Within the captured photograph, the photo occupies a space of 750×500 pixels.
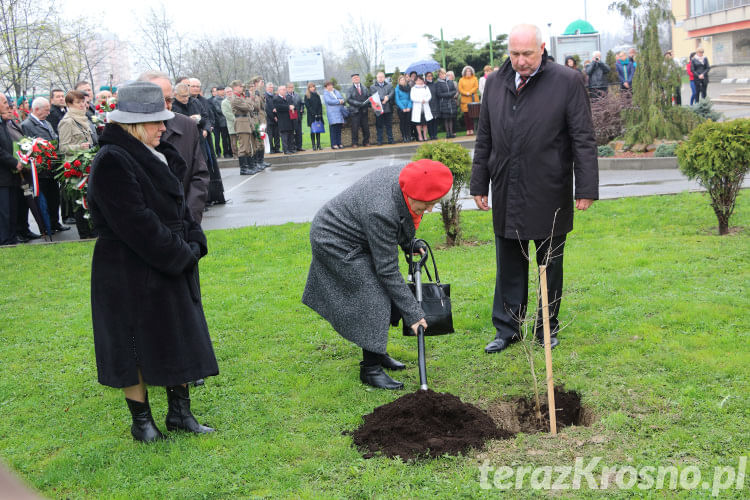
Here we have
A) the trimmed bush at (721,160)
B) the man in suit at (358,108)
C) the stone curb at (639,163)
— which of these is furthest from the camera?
the man in suit at (358,108)

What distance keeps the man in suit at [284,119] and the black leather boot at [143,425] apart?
18717mm

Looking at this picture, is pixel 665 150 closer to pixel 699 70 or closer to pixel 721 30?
pixel 699 70

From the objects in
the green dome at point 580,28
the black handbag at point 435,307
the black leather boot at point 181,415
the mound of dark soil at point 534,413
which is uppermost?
the green dome at point 580,28

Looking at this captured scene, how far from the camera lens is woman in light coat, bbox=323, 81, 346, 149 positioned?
22.7 metres

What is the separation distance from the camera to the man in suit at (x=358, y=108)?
23.0 metres

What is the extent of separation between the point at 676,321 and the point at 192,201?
4052mm

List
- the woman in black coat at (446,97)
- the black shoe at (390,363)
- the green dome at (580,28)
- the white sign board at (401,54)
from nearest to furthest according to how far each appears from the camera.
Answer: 1. the black shoe at (390,363)
2. the woman in black coat at (446,97)
3. the white sign board at (401,54)
4. the green dome at (580,28)

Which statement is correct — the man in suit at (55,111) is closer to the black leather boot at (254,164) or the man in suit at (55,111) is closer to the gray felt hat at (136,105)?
the black leather boot at (254,164)

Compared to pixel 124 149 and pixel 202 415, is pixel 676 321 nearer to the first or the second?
pixel 202 415

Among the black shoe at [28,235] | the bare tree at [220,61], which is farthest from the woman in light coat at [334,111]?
the bare tree at [220,61]

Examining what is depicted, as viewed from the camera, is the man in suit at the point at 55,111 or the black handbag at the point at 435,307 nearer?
the black handbag at the point at 435,307

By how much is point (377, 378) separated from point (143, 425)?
165 centimetres

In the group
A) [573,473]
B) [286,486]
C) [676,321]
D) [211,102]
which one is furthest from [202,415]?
[211,102]

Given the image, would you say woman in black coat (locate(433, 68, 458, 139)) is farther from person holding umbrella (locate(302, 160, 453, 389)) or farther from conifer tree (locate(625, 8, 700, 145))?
person holding umbrella (locate(302, 160, 453, 389))
